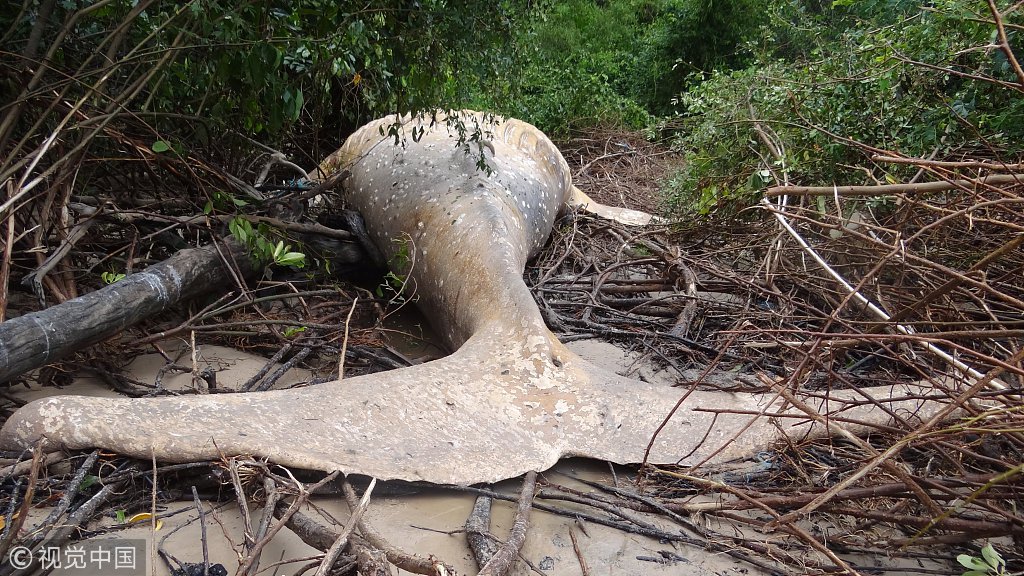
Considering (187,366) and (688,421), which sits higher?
(688,421)

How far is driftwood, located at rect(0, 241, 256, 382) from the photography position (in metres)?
2.11

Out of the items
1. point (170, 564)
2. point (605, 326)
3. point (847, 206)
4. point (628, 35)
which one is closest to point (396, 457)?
point (170, 564)

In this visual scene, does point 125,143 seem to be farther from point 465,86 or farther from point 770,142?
point 770,142

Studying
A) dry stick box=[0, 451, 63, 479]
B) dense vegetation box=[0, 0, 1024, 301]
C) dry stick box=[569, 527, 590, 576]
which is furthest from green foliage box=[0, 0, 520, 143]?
dry stick box=[569, 527, 590, 576]

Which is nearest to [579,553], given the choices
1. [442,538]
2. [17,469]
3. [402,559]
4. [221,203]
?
[442,538]

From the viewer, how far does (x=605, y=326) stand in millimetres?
3451

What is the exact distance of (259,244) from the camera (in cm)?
308

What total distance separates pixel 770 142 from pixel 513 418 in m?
2.40

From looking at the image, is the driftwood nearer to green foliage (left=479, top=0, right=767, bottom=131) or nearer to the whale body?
the whale body

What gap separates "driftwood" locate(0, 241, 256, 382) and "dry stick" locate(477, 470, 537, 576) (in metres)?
1.62

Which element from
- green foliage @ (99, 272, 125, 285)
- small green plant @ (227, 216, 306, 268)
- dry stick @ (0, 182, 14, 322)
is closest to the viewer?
dry stick @ (0, 182, 14, 322)

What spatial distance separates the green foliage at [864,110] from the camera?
123 inches

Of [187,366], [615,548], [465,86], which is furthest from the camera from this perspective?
[465,86]

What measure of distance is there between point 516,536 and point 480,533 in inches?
4.0
